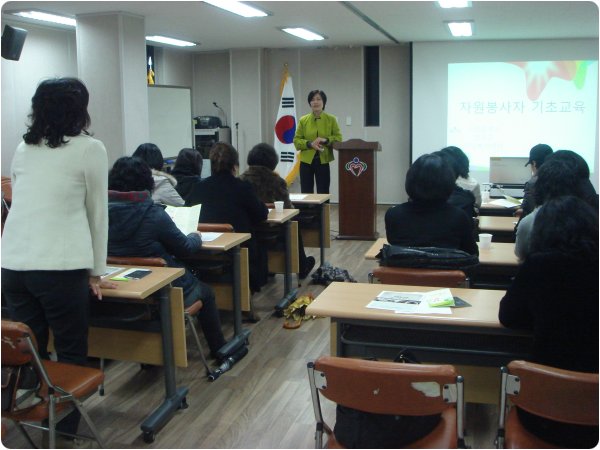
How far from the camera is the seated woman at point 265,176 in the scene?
4781 millimetres

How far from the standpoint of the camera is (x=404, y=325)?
2350 mm

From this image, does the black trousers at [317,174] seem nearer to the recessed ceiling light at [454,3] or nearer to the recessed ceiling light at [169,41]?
the recessed ceiling light at [454,3]

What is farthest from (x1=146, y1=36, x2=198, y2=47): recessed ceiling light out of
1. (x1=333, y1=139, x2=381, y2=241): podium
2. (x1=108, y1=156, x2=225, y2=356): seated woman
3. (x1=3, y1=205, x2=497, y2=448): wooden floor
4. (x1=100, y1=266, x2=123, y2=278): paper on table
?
(x1=100, y1=266, x2=123, y2=278): paper on table

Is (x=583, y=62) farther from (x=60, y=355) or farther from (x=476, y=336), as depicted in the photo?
(x=60, y=355)

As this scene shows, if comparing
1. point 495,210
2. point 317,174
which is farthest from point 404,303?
point 317,174

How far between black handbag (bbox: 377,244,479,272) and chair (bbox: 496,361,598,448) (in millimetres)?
1005

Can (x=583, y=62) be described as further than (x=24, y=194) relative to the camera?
Yes

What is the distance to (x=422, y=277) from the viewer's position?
9.26ft

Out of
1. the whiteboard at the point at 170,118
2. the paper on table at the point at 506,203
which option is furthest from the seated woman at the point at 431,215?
the whiteboard at the point at 170,118

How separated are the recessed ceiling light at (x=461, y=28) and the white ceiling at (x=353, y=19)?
105mm

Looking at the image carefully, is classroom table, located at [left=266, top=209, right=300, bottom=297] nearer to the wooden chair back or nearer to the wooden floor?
the wooden floor

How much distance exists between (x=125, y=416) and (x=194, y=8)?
432cm

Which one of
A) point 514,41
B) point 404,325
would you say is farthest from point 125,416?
point 514,41

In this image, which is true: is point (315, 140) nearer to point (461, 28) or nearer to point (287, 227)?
point (461, 28)
